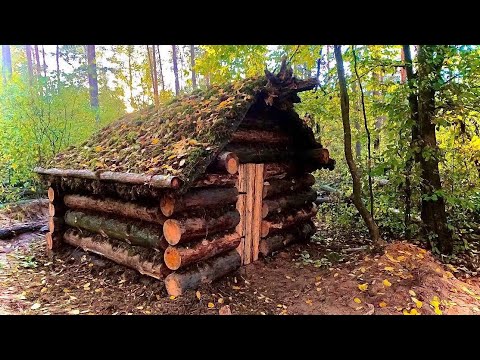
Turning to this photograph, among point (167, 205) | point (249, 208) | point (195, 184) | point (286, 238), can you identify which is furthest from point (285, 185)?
point (167, 205)

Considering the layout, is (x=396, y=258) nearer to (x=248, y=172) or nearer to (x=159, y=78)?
(x=248, y=172)

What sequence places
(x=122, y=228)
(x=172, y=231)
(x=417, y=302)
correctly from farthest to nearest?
(x=122, y=228) < (x=172, y=231) < (x=417, y=302)

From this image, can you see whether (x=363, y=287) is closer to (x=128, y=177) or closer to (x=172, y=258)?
(x=172, y=258)

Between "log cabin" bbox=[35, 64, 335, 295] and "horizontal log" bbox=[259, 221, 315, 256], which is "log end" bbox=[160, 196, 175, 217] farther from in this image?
"horizontal log" bbox=[259, 221, 315, 256]

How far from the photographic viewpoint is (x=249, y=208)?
630 cm

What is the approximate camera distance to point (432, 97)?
6.14m

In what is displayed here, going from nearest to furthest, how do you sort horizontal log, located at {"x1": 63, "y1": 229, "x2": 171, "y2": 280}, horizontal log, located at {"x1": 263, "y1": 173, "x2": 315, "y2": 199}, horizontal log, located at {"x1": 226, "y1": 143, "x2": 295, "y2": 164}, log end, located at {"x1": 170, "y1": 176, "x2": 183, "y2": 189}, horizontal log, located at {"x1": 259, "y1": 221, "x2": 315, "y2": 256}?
log end, located at {"x1": 170, "y1": 176, "x2": 183, "y2": 189}, horizontal log, located at {"x1": 63, "y1": 229, "x2": 171, "y2": 280}, horizontal log, located at {"x1": 226, "y1": 143, "x2": 295, "y2": 164}, horizontal log, located at {"x1": 259, "y1": 221, "x2": 315, "y2": 256}, horizontal log, located at {"x1": 263, "y1": 173, "x2": 315, "y2": 199}

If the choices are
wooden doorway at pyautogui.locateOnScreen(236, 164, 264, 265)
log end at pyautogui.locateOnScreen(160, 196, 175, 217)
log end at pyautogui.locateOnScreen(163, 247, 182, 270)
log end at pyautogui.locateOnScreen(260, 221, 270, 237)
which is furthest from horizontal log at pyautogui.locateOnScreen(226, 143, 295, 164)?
log end at pyautogui.locateOnScreen(163, 247, 182, 270)

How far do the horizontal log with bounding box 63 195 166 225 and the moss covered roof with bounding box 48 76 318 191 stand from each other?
0.61 meters

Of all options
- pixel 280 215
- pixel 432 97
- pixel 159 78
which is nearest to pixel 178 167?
pixel 280 215

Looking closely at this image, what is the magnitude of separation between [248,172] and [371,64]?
10.7 ft

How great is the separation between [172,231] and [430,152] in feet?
16.0

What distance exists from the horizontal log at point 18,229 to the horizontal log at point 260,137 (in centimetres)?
618

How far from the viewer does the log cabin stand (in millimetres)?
4664
